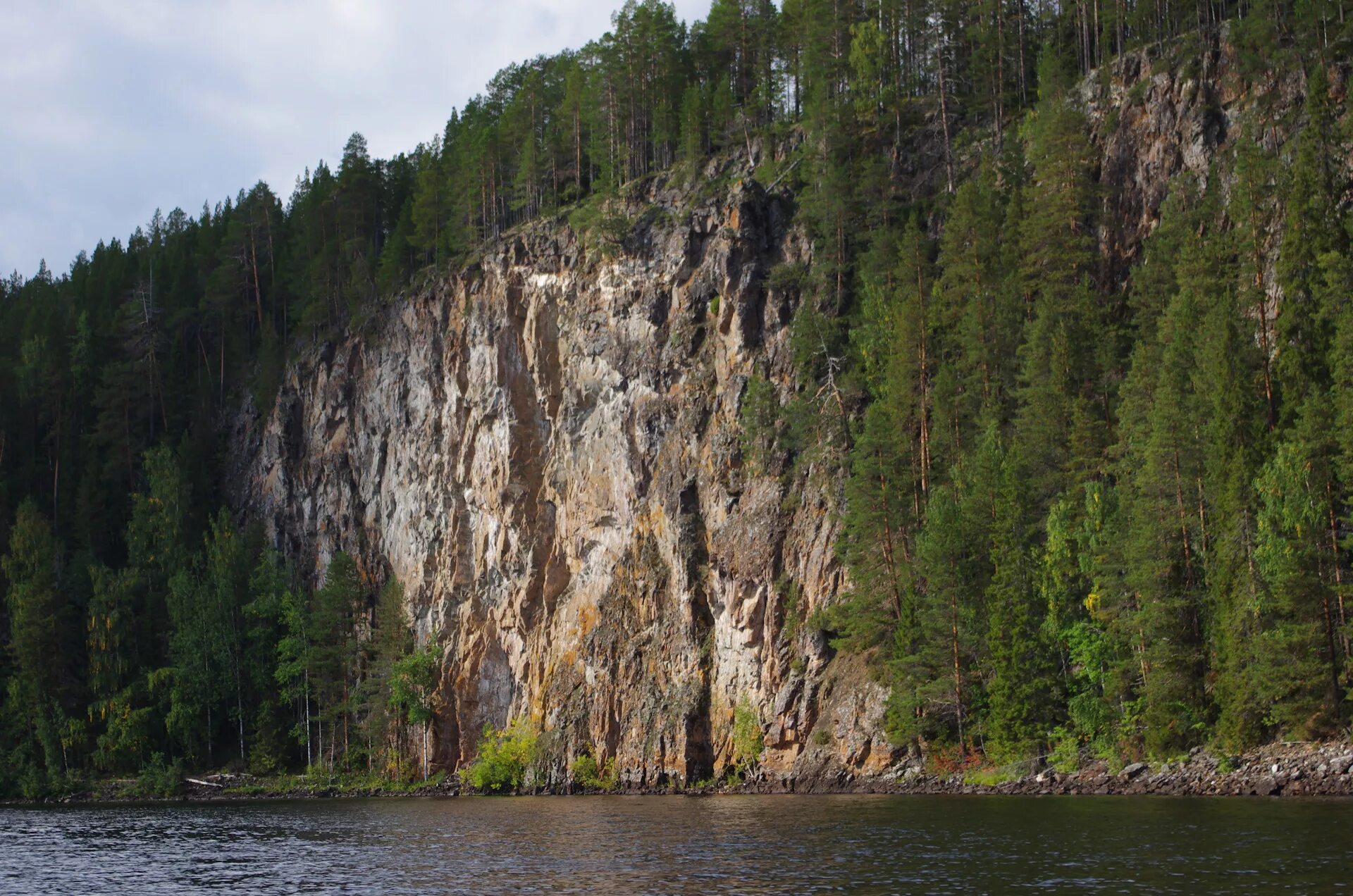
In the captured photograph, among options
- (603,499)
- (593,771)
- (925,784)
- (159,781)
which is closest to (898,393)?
(925,784)

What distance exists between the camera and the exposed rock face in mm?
61438

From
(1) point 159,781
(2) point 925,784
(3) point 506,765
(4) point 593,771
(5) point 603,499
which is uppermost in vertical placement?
(5) point 603,499

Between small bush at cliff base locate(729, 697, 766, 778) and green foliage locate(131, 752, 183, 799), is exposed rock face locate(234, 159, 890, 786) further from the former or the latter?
green foliage locate(131, 752, 183, 799)

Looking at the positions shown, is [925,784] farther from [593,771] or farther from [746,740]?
[593,771]

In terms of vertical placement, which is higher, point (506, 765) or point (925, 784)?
point (925, 784)

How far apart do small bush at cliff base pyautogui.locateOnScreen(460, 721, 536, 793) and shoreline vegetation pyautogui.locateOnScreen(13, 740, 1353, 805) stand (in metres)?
0.47

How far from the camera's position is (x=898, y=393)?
57688 millimetres

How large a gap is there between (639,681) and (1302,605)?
35756 mm

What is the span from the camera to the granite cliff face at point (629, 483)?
59281 mm

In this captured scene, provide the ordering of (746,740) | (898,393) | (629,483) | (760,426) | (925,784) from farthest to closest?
1. (629,483)
2. (760,426)
3. (746,740)
4. (898,393)
5. (925,784)

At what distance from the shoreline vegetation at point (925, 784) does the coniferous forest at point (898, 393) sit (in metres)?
1.11

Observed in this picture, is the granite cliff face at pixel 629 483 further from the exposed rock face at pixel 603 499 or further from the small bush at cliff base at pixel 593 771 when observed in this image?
the small bush at cliff base at pixel 593 771

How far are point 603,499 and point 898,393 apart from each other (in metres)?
21.7

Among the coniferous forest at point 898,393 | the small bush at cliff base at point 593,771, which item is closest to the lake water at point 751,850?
the coniferous forest at point 898,393
